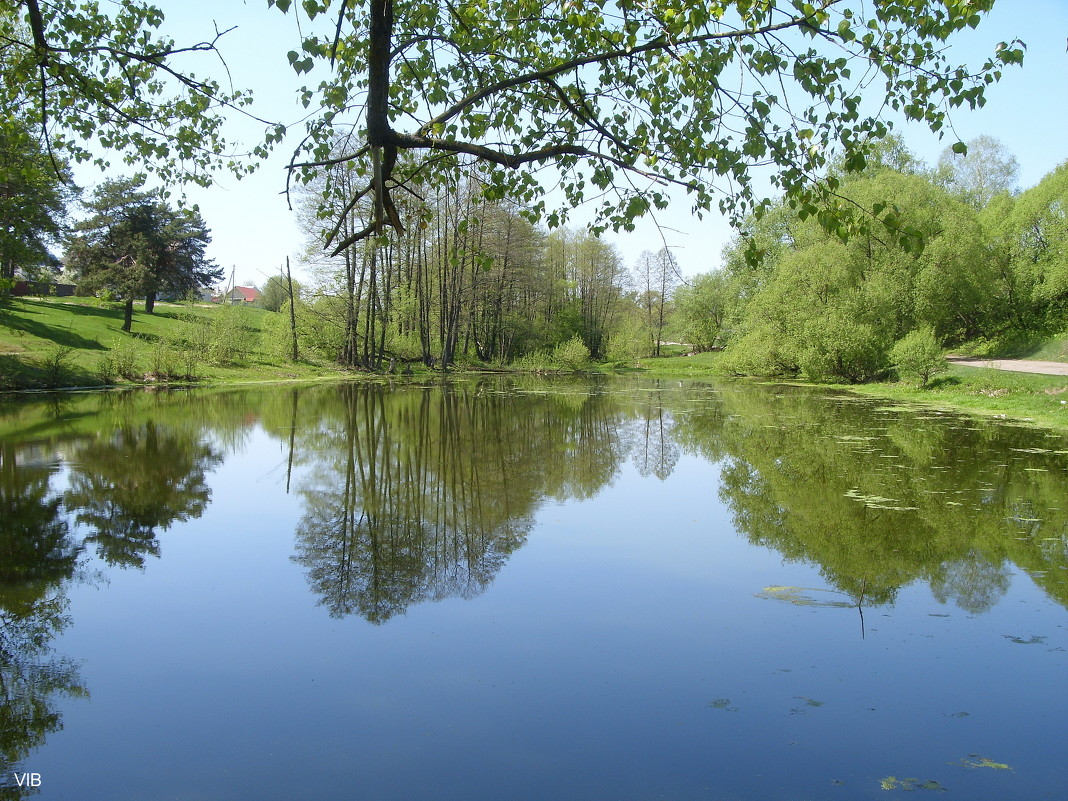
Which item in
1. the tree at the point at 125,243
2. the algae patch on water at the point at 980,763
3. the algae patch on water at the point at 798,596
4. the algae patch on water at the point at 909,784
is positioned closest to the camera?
the algae patch on water at the point at 909,784

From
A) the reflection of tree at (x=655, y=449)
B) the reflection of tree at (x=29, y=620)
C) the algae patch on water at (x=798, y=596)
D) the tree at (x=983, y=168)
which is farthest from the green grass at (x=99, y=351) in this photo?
the tree at (x=983, y=168)

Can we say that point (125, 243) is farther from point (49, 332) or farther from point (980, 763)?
point (980, 763)

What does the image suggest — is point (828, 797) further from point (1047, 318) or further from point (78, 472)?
point (1047, 318)

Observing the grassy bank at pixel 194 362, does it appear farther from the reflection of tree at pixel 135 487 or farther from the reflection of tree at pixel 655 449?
the reflection of tree at pixel 655 449

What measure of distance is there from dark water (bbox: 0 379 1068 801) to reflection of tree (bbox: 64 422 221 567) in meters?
0.06

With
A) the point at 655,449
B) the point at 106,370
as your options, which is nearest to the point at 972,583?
the point at 655,449

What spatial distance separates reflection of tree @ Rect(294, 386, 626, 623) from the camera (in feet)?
18.4

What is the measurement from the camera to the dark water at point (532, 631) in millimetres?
3166

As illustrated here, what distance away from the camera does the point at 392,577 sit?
5574mm

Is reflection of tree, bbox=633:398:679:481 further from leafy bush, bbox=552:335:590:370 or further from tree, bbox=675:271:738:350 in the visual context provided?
tree, bbox=675:271:738:350

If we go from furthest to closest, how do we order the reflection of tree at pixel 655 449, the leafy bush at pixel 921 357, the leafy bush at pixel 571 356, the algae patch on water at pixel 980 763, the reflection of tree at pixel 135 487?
the leafy bush at pixel 571 356 → the leafy bush at pixel 921 357 → the reflection of tree at pixel 655 449 → the reflection of tree at pixel 135 487 → the algae patch on water at pixel 980 763

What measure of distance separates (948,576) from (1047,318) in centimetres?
3328

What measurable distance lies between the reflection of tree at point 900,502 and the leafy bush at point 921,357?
9.60m

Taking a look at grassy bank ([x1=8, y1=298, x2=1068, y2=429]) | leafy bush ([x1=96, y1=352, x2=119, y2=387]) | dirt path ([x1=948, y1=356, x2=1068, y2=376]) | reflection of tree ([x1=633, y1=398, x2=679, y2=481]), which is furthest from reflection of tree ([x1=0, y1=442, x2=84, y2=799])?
dirt path ([x1=948, y1=356, x2=1068, y2=376])
